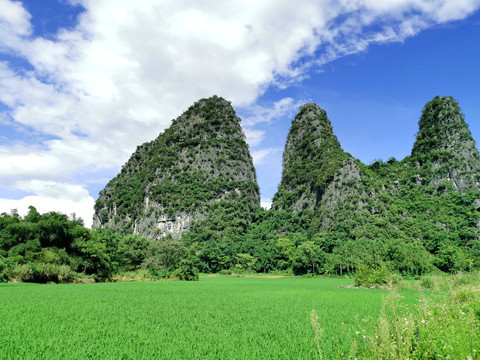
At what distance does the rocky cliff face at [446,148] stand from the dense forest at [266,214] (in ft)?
0.95

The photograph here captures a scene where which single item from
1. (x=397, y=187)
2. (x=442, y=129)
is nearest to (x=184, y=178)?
(x=397, y=187)

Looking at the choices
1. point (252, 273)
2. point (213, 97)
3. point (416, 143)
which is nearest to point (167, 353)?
point (252, 273)

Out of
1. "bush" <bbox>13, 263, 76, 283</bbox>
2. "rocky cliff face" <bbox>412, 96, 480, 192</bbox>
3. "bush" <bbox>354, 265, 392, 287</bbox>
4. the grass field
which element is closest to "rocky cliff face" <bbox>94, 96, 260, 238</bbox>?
"rocky cliff face" <bbox>412, 96, 480, 192</bbox>

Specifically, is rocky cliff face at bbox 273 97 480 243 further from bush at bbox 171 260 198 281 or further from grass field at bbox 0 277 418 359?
grass field at bbox 0 277 418 359

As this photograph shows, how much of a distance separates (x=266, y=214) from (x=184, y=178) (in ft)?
107

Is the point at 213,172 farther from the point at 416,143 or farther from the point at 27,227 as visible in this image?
the point at 27,227

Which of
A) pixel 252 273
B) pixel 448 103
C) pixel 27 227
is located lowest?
pixel 252 273

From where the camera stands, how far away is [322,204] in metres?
85.6

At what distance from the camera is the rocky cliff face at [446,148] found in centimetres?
7681

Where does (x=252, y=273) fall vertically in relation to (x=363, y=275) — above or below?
below

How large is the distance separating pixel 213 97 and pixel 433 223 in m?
94.1

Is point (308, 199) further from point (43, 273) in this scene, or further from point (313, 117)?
point (43, 273)

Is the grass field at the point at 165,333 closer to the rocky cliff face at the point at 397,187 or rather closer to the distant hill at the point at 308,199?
the distant hill at the point at 308,199

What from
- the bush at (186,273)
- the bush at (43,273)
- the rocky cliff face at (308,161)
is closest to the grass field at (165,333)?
the bush at (43,273)
